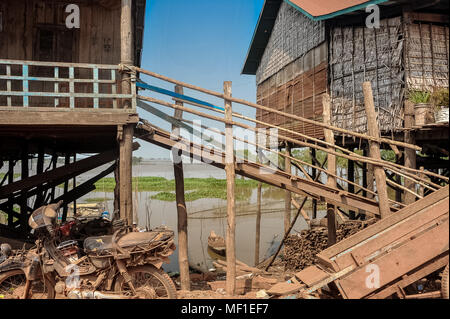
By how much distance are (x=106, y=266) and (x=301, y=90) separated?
9377 millimetres

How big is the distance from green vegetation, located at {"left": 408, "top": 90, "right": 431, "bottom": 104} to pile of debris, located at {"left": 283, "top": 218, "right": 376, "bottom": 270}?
3.92 m

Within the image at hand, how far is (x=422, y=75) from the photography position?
8.48 metres

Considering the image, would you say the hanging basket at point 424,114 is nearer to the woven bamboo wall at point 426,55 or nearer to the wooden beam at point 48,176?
the woven bamboo wall at point 426,55

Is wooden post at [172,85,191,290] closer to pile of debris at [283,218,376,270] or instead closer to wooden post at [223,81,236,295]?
wooden post at [223,81,236,295]

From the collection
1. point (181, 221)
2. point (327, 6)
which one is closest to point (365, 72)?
point (327, 6)

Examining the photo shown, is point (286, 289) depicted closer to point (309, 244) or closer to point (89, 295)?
point (89, 295)

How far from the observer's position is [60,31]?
8008mm

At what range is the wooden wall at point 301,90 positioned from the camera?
10789 mm

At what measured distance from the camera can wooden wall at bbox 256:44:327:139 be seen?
10789 mm

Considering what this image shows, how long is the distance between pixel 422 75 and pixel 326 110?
302 centimetres

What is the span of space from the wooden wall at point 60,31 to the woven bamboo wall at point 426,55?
292 inches

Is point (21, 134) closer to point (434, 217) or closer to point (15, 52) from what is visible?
point (15, 52)

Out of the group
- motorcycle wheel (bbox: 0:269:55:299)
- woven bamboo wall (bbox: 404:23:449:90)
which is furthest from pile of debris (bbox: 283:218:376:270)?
motorcycle wheel (bbox: 0:269:55:299)
